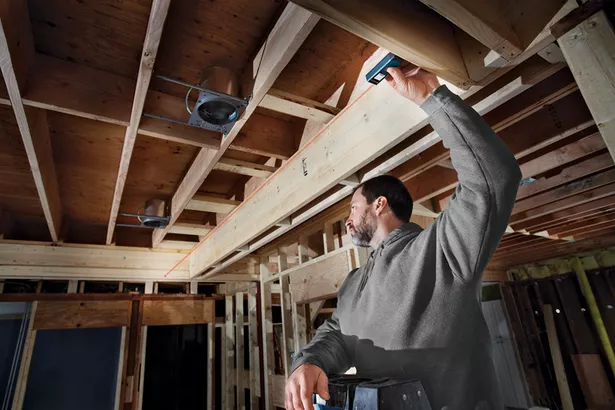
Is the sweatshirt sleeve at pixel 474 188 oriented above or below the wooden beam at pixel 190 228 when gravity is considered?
below

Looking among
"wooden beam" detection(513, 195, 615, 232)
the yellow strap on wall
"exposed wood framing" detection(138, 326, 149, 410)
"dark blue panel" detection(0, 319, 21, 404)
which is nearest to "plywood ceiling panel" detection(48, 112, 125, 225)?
"dark blue panel" detection(0, 319, 21, 404)

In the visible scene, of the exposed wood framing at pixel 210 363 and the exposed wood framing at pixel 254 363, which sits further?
the exposed wood framing at pixel 210 363

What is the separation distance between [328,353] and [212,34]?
56.2 inches

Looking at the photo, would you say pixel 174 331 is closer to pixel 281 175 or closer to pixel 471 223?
pixel 281 175

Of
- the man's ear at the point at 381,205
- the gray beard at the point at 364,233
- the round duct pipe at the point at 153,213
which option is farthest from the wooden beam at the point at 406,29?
the round duct pipe at the point at 153,213

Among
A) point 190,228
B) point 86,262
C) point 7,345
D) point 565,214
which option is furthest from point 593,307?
point 7,345

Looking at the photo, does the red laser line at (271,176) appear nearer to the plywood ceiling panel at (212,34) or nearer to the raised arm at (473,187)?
the plywood ceiling panel at (212,34)

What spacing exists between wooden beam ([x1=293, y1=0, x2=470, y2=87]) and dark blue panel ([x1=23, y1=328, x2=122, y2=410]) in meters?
4.39

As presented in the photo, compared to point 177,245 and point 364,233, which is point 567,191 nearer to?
point 364,233

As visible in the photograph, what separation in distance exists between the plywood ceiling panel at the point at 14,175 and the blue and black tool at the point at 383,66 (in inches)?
83.9

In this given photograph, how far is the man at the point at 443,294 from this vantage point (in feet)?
2.85

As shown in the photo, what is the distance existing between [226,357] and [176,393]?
0.72 metres

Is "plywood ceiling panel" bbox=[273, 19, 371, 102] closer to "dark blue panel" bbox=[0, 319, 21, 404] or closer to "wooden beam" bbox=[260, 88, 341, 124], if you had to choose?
"wooden beam" bbox=[260, 88, 341, 124]

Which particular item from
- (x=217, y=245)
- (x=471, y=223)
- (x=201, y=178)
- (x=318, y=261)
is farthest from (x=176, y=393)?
(x=471, y=223)
